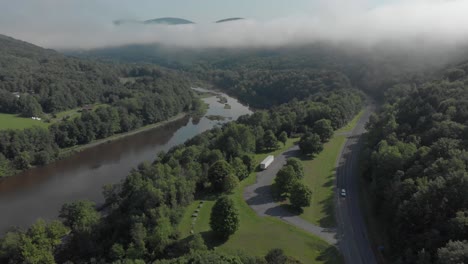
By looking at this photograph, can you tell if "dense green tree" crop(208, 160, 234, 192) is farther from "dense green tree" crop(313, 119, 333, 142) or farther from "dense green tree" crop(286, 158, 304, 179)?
"dense green tree" crop(313, 119, 333, 142)

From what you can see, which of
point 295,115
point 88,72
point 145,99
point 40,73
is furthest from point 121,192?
point 88,72

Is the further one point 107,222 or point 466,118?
point 466,118

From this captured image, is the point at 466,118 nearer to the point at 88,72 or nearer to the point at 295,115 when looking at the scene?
the point at 295,115

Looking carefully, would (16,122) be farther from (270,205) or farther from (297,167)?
(270,205)

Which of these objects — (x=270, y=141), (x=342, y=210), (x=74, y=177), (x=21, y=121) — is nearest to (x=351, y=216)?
(x=342, y=210)

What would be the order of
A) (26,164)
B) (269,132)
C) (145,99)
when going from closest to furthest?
(269,132) → (26,164) → (145,99)

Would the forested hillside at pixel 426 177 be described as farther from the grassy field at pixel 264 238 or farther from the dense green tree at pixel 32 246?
the dense green tree at pixel 32 246

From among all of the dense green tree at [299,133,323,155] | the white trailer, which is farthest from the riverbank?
the dense green tree at [299,133,323,155]
